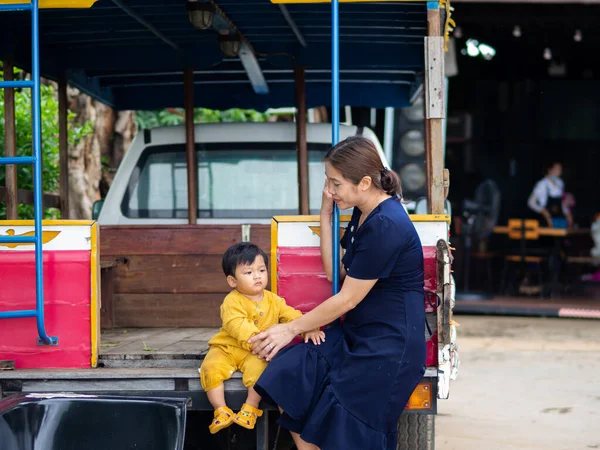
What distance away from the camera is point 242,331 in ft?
11.7

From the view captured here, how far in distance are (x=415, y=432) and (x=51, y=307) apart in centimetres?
171

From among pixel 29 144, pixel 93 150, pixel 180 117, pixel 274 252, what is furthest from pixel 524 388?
Result: pixel 180 117

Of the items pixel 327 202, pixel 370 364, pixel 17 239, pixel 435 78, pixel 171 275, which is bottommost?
pixel 370 364

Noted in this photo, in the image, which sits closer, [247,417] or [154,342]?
[247,417]

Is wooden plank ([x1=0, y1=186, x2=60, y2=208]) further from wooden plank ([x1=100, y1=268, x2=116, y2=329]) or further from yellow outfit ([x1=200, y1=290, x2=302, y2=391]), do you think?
yellow outfit ([x1=200, y1=290, x2=302, y2=391])

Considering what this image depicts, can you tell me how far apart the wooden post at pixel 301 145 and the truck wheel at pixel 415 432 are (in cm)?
194

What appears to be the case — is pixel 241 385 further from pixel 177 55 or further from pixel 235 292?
pixel 177 55

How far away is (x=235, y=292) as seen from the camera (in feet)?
12.3

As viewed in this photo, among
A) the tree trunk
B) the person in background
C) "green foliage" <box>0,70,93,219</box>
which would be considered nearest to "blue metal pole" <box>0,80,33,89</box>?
"green foliage" <box>0,70,93,219</box>

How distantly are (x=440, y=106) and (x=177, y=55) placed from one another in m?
2.80

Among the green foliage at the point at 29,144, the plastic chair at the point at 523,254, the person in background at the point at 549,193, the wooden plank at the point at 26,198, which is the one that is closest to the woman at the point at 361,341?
the wooden plank at the point at 26,198

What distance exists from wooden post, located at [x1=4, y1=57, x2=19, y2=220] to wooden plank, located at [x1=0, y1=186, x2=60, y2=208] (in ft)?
0.14

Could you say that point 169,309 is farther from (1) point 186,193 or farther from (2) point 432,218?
(2) point 432,218

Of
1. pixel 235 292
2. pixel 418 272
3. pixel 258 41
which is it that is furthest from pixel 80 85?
pixel 418 272
